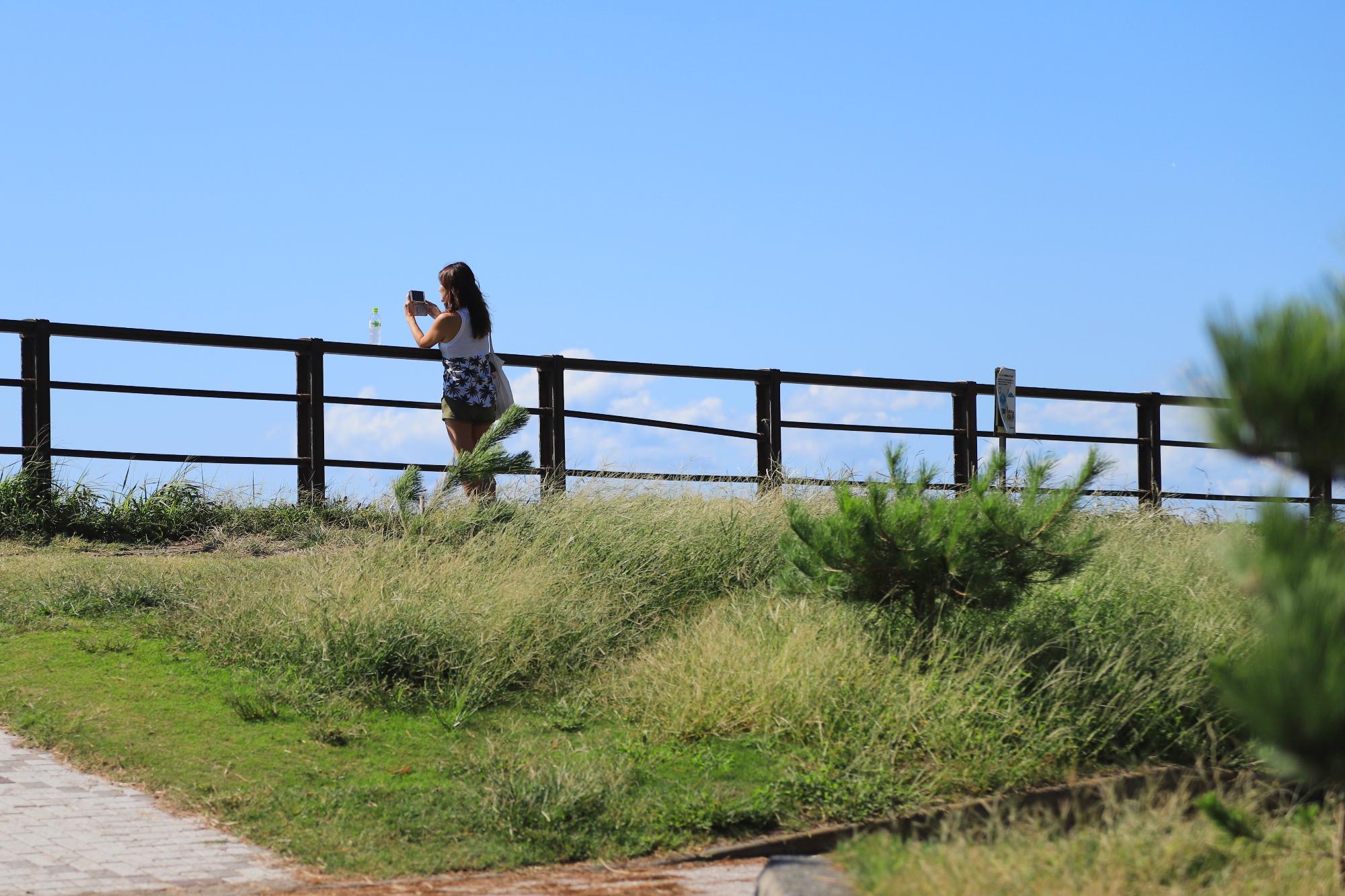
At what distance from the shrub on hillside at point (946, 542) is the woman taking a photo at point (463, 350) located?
420 centimetres

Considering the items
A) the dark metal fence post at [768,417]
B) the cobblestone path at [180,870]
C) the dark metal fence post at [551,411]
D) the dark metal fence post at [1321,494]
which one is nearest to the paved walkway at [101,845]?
the cobblestone path at [180,870]

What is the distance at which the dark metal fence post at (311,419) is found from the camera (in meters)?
11.9

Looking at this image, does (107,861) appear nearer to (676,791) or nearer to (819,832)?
(676,791)

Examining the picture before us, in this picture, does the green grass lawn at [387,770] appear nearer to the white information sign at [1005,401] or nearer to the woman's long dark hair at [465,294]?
the woman's long dark hair at [465,294]

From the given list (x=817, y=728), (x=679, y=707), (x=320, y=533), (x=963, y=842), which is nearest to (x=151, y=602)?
(x=320, y=533)

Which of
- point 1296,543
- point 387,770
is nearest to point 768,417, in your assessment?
point 387,770

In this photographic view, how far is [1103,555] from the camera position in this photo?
8711mm

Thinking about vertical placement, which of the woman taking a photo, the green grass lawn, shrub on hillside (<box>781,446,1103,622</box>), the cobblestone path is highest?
the woman taking a photo

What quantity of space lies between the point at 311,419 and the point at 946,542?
6918 mm

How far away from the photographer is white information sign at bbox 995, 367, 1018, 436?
51.4ft

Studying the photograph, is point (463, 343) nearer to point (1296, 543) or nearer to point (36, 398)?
point (36, 398)

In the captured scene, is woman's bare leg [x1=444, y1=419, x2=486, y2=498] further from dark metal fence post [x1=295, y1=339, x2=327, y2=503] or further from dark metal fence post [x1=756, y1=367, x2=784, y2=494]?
dark metal fence post [x1=756, y1=367, x2=784, y2=494]

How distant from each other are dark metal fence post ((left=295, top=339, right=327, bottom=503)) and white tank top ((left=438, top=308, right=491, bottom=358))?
1.79 m

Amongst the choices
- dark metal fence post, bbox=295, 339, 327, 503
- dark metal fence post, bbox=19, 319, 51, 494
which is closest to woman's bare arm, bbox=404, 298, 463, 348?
dark metal fence post, bbox=295, 339, 327, 503
